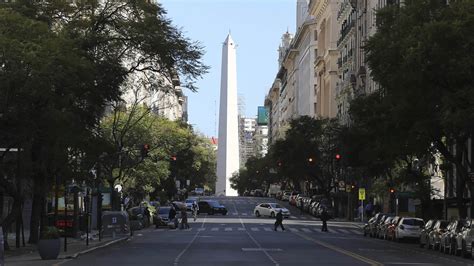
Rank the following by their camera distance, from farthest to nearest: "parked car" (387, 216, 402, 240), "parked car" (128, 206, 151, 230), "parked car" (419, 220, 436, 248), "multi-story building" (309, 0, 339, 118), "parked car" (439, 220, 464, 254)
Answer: "multi-story building" (309, 0, 339, 118) → "parked car" (128, 206, 151, 230) → "parked car" (387, 216, 402, 240) → "parked car" (419, 220, 436, 248) → "parked car" (439, 220, 464, 254)

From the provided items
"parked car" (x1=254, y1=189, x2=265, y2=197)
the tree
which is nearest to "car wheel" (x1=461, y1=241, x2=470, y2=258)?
the tree

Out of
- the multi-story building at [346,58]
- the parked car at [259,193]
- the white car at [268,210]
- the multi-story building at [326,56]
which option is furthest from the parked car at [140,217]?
the parked car at [259,193]

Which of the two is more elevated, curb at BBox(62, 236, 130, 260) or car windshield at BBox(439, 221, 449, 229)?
car windshield at BBox(439, 221, 449, 229)

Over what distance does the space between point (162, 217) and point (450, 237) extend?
36.0 metres

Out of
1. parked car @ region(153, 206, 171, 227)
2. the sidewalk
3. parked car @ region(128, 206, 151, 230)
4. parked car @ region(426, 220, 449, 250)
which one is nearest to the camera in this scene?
the sidewalk

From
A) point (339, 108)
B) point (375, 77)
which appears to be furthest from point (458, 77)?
point (339, 108)

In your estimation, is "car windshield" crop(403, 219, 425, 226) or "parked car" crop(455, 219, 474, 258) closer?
"parked car" crop(455, 219, 474, 258)

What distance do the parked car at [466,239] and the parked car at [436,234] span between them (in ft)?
14.9

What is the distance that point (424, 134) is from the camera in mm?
44562

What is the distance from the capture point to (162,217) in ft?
242

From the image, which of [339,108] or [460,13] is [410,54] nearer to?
[460,13]

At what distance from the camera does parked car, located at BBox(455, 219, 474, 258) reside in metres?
37.4

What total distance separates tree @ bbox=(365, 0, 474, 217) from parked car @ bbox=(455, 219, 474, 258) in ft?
13.7

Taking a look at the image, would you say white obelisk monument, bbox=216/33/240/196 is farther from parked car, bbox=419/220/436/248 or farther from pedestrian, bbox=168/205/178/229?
parked car, bbox=419/220/436/248
